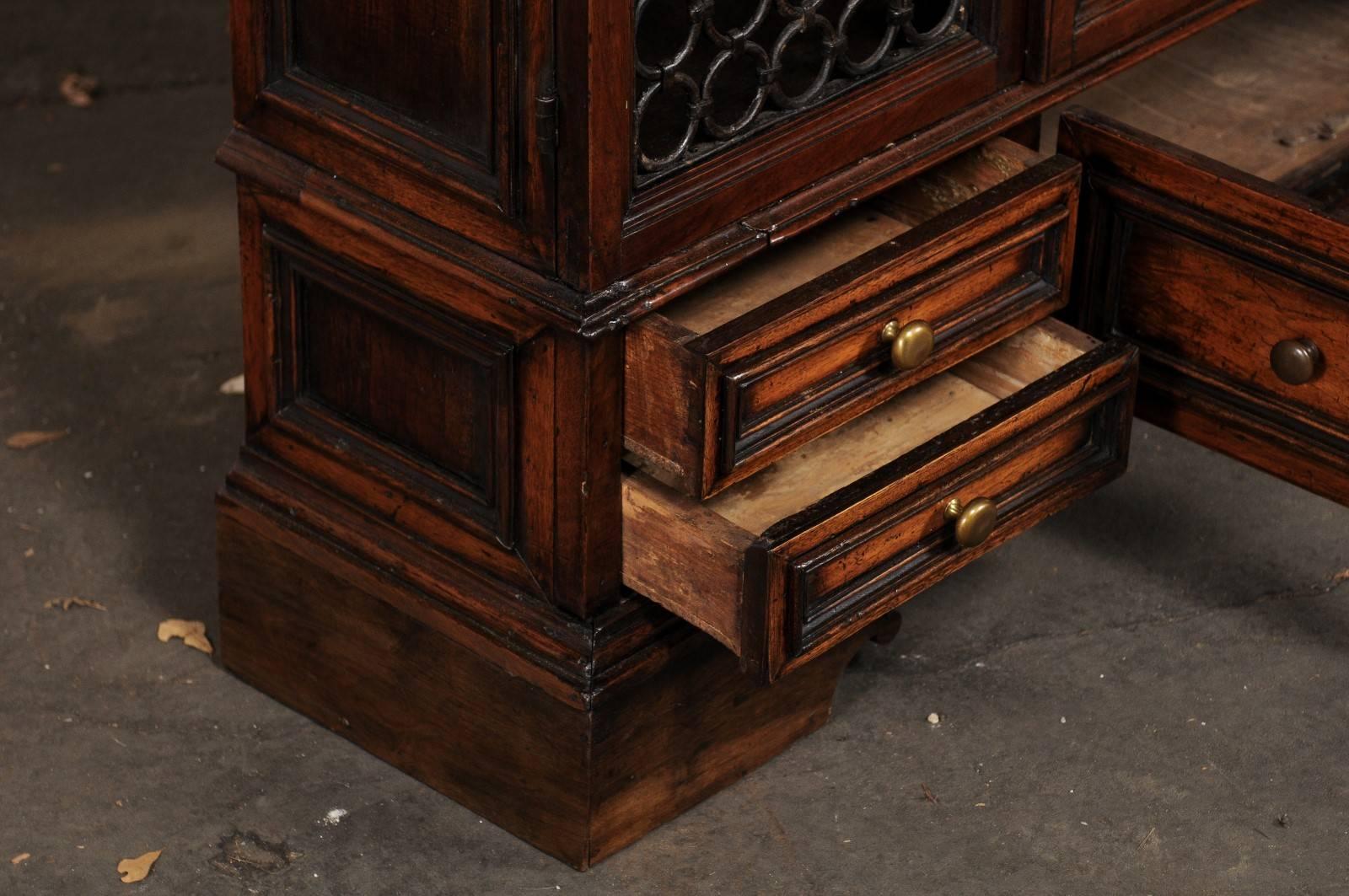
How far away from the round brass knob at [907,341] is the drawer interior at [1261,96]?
2.36 ft

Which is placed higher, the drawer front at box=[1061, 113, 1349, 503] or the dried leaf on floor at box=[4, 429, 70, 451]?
the drawer front at box=[1061, 113, 1349, 503]

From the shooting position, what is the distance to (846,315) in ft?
9.48

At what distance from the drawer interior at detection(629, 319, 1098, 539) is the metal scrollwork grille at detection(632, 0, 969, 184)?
410mm

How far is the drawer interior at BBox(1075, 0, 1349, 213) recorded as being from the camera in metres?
3.49

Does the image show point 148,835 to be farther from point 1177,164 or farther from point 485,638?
point 1177,164

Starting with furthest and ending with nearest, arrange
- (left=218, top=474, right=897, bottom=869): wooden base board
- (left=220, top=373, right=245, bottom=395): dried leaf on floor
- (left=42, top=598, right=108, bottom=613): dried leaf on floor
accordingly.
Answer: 1. (left=220, top=373, right=245, bottom=395): dried leaf on floor
2. (left=42, top=598, right=108, bottom=613): dried leaf on floor
3. (left=218, top=474, right=897, bottom=869): wooden base board

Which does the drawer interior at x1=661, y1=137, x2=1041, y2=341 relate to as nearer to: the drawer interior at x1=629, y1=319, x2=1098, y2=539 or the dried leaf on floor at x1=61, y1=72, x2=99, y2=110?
the drawer interior at x1=629, y1=319, x2=1098, y2=539

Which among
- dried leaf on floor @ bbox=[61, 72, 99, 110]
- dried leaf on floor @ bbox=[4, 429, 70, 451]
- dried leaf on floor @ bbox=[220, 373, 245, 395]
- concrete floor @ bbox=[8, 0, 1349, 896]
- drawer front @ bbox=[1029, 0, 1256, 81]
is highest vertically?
drawer front @ bbox=[1029, 0, 1256, 81]

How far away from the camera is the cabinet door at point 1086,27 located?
3.13 m

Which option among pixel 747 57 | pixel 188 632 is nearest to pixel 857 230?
pixel 747 57

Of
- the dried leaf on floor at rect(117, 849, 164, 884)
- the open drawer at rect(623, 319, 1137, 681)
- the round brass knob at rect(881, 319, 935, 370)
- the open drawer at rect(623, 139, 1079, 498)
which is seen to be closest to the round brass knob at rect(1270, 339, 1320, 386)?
the open drawer at rect(623, 319, 1137, 681)

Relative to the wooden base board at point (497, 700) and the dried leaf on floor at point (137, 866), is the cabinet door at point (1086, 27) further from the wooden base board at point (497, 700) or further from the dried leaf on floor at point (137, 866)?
the dried leaf on floor at point (137, 866)

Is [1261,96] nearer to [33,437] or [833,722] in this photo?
[833,722]

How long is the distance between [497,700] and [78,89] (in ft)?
8.39
